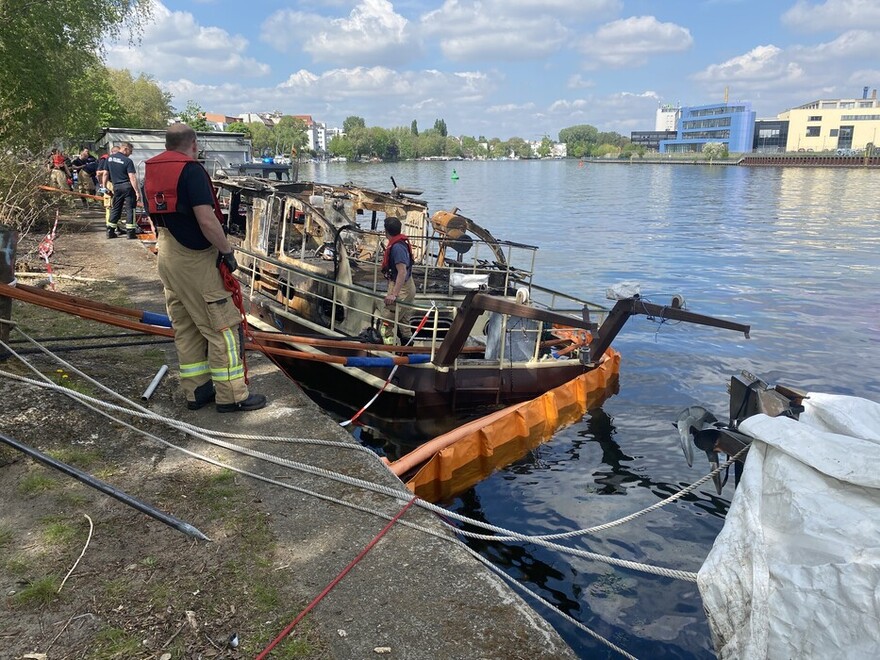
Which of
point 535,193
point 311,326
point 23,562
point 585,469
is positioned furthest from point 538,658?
point 535,193

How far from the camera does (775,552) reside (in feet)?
8.25

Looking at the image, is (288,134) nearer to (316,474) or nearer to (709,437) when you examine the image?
(316,474)

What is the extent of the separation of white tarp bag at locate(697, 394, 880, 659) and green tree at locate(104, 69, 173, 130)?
184 ft

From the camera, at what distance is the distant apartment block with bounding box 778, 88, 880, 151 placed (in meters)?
102

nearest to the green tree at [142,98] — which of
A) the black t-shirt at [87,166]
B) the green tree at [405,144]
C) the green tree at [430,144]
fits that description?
the black t-shirt at [87,166]

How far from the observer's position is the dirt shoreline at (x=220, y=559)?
2727mm

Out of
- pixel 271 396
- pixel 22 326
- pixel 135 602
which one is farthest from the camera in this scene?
pixel 22 326

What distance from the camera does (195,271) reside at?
4551mm

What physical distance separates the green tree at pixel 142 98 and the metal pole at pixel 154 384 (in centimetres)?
5179

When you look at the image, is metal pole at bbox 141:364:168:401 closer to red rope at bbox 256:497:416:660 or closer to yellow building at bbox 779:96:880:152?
red rope at bbox 256:497:416:660

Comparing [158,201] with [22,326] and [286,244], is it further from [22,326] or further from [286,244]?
[286,244]

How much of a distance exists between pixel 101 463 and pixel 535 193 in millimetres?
57762

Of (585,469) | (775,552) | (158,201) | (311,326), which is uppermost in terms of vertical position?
(158,201)

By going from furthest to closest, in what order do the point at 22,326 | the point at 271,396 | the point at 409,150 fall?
the point at 409,150 < the point at 22,326 < the point at 271,396
